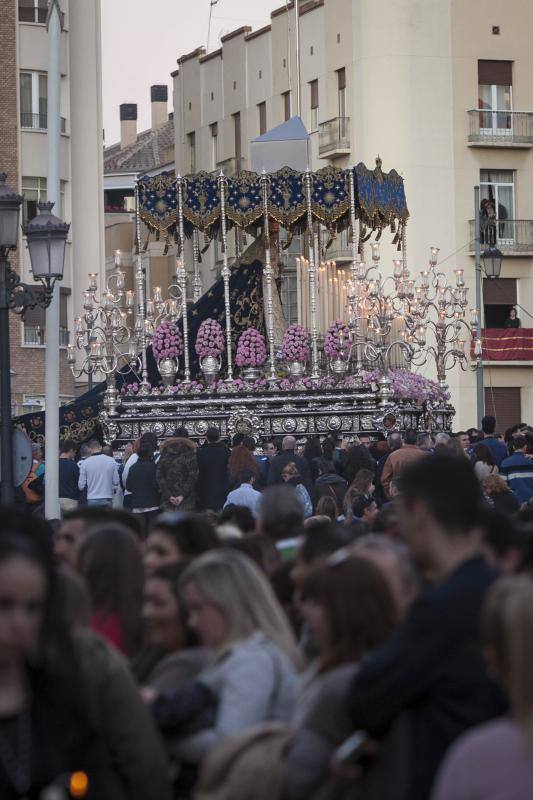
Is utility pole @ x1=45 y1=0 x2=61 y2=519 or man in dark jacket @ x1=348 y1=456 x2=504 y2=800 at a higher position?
utility pole @ x1=45 y1=0 x2=61 y2=519

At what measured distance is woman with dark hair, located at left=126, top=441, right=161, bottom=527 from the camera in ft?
66.7

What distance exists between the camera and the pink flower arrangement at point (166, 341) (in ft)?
91.0

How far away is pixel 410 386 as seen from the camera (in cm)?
2806

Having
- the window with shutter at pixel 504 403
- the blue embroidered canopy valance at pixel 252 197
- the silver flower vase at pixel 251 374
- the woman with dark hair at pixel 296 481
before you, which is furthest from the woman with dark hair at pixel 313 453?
the window with shutter at pixel 504 403

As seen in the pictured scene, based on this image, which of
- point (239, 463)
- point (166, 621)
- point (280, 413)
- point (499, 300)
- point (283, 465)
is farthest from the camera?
point (499, 300)

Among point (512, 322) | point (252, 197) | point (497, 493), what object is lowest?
point (497, 493)

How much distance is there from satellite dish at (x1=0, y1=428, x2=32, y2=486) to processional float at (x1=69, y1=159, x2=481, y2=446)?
10.5 meters

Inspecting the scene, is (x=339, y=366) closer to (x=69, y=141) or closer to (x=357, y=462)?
(x=357, y=462)

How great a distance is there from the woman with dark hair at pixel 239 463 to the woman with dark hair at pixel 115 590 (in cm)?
1302

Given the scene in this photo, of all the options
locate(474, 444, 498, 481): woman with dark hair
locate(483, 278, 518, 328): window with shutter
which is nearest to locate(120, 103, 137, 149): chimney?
locate(483, 278, 518, 328): window with shutter

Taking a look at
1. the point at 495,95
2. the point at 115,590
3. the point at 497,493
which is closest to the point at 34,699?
the point at 115,590

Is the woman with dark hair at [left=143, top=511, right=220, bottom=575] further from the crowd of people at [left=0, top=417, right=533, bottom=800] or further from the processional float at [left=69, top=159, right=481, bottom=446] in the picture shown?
the processional float at [left=69, top=159, right=481, bottom=446]

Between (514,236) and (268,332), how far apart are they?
2151 cm

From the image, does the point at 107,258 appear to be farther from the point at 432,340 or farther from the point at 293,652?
the point at 293,652
